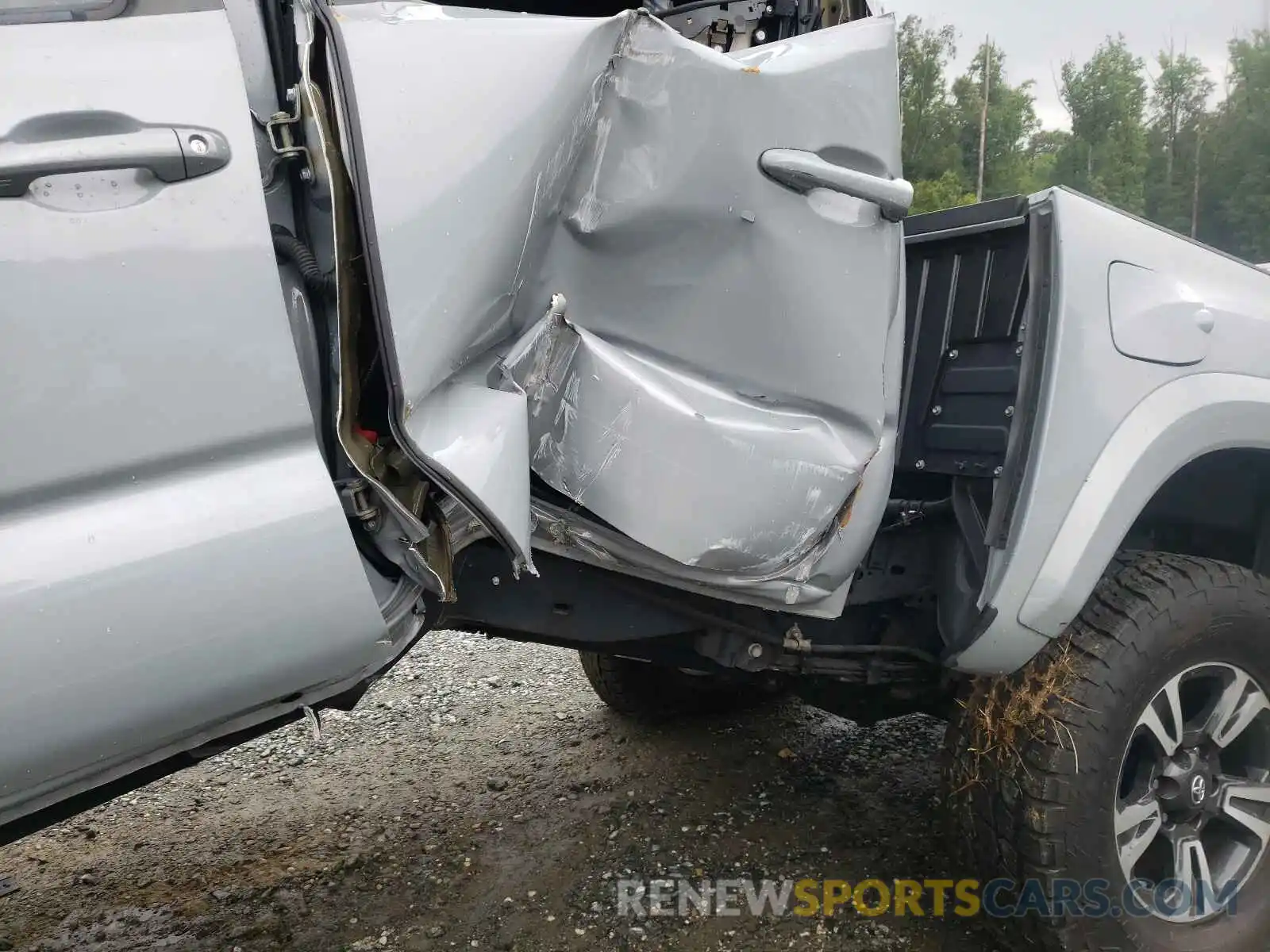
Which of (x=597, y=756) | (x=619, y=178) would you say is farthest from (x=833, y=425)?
(x=597, y=756)

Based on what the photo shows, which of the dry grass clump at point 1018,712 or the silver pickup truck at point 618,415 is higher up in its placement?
the silver pickup truck at point 618,415

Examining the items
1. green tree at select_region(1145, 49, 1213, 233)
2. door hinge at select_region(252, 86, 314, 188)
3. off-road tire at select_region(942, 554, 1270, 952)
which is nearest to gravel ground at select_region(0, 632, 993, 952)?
off-road tire at select_region(942, 554, 1270, 952)

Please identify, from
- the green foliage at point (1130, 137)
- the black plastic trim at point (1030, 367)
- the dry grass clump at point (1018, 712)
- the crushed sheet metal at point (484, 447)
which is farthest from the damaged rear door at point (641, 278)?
the green foliage at point (1130, 137)

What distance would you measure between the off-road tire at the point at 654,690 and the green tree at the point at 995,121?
28.5m

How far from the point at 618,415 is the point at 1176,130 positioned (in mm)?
32627

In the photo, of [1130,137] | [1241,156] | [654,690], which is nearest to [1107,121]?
[1130,137]

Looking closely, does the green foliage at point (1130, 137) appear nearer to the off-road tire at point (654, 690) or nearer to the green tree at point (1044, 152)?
the green tree at point (1044, 152)

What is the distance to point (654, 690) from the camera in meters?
3.24

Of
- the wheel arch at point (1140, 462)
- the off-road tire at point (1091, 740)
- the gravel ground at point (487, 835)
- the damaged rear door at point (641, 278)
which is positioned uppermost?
the damaged rear door at point (641, 278)

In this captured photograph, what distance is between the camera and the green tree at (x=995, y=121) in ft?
97.6

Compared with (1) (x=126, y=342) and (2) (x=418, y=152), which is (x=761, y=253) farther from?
(1) (x=126, y=342)

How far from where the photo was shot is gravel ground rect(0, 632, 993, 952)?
2266mm

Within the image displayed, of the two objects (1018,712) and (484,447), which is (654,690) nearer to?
(1018,712)

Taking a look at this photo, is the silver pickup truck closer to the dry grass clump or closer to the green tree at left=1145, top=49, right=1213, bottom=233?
the dry grass clump
